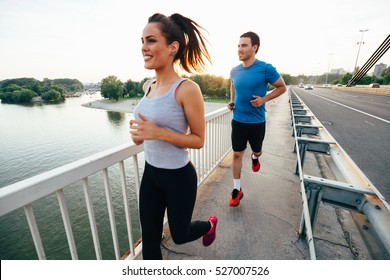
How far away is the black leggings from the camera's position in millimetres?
1395

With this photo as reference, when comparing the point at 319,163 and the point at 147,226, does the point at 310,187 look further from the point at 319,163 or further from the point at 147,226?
the point at 319,163

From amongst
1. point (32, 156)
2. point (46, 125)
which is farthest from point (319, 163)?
point (46, 125)

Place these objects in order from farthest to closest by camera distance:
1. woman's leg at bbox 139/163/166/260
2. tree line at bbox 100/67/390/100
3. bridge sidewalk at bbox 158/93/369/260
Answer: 1. tree line at bbox 100/67/390/100
2. bridge sidewalk at bbox 158/93/369/260
3. woman's leg at bbox 139/163/166/260

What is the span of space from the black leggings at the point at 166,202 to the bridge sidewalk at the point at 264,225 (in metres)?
0.58

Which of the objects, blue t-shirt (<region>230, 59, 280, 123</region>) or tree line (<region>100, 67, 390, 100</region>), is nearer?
blue t-shirt (<region>230, 59, 280, 123</region>)

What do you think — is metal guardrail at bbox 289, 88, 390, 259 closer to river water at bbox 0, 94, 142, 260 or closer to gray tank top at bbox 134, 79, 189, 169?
gray tank top at bbox 134, 79, 189, 169

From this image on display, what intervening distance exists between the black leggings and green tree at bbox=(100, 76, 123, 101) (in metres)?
96.4

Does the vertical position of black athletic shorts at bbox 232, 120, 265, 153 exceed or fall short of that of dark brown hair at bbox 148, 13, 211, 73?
it falls short

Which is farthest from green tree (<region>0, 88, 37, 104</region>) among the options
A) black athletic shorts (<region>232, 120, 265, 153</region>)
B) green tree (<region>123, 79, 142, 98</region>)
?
black athletic shorts (<region>232, 120, 265, 153</region>)

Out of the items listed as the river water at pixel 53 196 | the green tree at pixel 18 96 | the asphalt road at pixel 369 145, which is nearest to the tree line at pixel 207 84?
the river water at pixel 53 196

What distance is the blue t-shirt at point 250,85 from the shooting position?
2395 millimetres

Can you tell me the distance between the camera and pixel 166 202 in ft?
5.01

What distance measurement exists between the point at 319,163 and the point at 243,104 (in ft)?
9.00

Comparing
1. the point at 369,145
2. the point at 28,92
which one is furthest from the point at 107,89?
the point at 369,145
